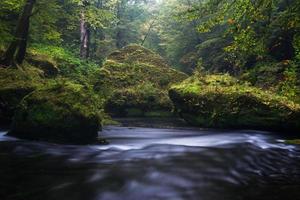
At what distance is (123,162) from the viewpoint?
7.01 m

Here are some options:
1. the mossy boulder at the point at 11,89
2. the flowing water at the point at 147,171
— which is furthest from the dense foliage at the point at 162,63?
the flowing water at the point at 147,171

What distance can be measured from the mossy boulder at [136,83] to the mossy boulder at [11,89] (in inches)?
235

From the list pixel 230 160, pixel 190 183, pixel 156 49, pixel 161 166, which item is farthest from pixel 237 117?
pixel 156 49

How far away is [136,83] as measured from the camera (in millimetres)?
20328

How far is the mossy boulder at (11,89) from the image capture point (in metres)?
11.6

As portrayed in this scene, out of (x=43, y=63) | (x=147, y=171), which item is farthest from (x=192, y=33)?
(x=147, y=171)

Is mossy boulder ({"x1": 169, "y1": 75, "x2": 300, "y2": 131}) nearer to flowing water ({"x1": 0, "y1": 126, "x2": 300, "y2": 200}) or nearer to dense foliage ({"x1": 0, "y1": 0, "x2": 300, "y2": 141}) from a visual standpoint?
dense foliage ({"x1": 0, "y1": 0, "x2": 300, "y2": 141})

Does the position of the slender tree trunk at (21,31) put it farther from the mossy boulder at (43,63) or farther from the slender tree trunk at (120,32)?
the slender tree trunk at (120,32)

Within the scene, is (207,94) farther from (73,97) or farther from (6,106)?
(6,106)

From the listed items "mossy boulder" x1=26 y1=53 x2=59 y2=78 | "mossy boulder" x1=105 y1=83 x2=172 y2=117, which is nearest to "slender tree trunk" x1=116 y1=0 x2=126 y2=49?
"mossy boulder" x1=105 y1=83 x2=172 y2=117

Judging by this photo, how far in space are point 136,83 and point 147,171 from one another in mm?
14246

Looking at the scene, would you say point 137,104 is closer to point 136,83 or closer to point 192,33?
point 136,83

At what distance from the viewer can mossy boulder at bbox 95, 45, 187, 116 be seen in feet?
61.7

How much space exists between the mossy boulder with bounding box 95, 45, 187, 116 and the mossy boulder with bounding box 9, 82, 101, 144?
9204 mm
